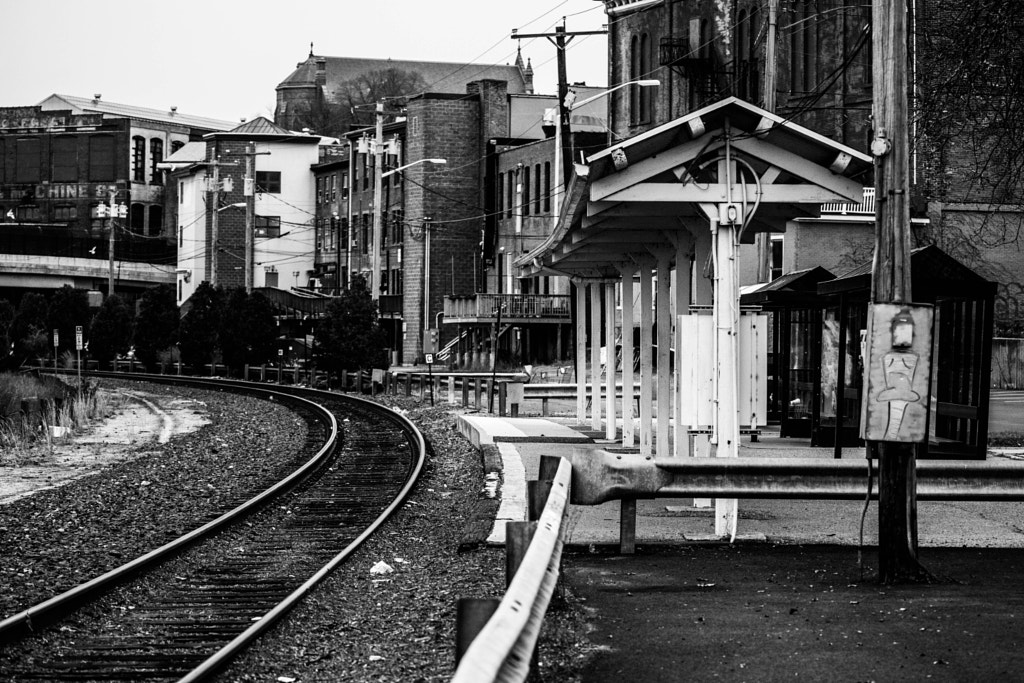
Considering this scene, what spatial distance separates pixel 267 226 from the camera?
3597 inches

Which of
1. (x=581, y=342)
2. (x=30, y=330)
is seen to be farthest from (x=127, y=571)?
(x=30, y=330)

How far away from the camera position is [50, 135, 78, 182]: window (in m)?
116

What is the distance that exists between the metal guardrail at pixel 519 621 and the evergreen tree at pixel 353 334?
41722 millimetres

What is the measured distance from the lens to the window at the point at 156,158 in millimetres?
116750

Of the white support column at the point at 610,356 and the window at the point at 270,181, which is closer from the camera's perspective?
the white support column at the point at 610,356

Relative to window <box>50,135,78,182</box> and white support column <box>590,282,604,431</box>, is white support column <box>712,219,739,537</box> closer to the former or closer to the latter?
white support column <box>590,282,604,431</box>

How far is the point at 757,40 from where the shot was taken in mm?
50469

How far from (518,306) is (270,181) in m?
37.3

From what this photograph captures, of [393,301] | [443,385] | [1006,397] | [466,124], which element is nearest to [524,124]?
[466,124]

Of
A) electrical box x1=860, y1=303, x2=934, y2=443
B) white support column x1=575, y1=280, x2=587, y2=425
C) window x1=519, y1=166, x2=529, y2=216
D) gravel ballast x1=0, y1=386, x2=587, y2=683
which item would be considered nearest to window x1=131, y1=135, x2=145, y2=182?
window x1=519, y1=166, x2=529, y2=216

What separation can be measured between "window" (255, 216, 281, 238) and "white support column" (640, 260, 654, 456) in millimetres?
74454

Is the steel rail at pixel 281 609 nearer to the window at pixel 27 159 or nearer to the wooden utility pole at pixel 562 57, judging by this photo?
the wooden utility pole at pixel 562 57

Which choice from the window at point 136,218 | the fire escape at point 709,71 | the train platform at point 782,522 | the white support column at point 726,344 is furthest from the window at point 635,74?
the window at point 136,218

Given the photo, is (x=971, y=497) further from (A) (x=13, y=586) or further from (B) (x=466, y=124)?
(B) (x=466, y=124)
